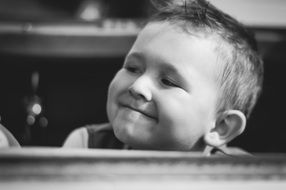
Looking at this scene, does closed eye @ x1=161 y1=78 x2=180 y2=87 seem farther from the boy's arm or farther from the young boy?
the boy's arm

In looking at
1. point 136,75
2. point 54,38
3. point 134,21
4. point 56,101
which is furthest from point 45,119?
point 136,75

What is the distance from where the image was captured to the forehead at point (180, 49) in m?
0.51

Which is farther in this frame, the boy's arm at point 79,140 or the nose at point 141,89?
the boy's arm at point 79,140

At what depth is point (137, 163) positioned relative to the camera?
0.80 ft

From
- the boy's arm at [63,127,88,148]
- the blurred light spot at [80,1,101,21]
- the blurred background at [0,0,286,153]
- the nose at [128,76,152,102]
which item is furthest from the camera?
the blurred light spot at [80,1,101,21]

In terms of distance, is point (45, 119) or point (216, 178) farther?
point (45, 119)

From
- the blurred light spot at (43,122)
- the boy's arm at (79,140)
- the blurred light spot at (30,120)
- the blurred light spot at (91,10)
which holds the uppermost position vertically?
the blurred light spot at (91,10)

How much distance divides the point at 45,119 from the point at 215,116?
0.52m

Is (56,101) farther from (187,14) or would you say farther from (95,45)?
(187,14)

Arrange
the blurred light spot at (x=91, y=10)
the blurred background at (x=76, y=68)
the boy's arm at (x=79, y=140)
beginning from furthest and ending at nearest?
1. the blurred light spot at (x=91, y=10)
2. the blurred background at (x=76, y=68)
3. the boy's arm at (x=79, y=140)

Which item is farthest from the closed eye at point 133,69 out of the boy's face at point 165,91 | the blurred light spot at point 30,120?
the blurred light spot at point 30,120

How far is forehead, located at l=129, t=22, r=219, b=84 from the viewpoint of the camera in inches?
20.0

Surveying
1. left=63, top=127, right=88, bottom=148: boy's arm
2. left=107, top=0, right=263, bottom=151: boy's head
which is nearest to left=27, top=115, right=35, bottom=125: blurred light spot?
left=63, top=127, right=88, bottom=148: boy's arm

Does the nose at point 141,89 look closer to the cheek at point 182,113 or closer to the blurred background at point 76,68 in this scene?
the cheek at point 182,113
